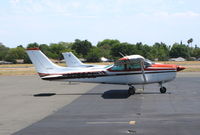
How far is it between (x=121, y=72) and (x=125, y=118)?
7.92 metres

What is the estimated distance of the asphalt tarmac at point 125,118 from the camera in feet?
32.0

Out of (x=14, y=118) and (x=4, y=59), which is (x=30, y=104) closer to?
(x=14, y=118)

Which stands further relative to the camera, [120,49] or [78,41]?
[78,41]

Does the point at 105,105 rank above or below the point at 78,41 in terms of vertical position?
below

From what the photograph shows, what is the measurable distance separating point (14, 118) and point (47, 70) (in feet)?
26.2

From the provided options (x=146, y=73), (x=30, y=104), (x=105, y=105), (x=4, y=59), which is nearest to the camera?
(x=105, y=105)

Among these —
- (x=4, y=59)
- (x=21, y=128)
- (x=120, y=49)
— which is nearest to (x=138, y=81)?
(x=21, y=128)

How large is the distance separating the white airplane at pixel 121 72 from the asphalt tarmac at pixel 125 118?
2.29m

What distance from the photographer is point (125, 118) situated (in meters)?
11.9

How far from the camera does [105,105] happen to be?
15.4 m

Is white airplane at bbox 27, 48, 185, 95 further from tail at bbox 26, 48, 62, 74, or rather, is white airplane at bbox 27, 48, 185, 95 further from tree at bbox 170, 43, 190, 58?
tree at bbox 170, 43, 190, 58

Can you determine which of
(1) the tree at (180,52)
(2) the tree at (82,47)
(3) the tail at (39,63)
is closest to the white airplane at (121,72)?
(3) the tail at (39,63)

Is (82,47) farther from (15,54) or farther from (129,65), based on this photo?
(129,65)

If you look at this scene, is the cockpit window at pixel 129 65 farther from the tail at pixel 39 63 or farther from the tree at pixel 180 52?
the tree at pixel 180 52
